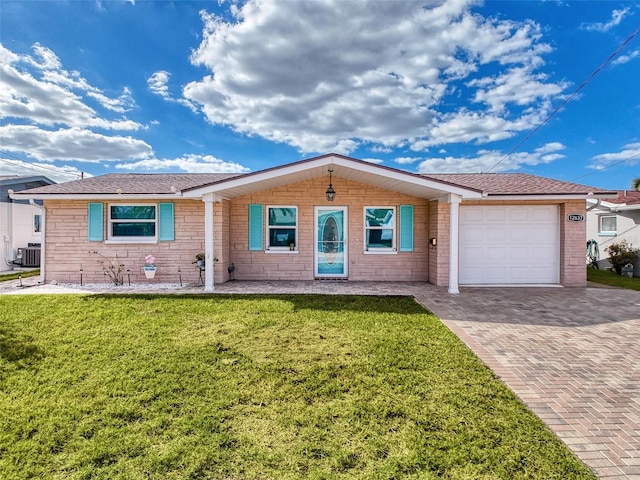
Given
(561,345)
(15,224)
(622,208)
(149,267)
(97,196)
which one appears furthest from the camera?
(15,224)

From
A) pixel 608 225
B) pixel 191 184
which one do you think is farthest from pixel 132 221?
pixel 608 225

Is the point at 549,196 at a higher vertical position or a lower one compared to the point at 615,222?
higher

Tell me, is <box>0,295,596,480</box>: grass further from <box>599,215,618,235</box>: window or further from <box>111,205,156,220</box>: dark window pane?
<box>599,215,618,235</box>: window

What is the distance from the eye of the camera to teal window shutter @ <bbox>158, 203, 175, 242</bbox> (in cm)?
1065

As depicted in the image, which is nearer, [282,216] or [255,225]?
[255,225]

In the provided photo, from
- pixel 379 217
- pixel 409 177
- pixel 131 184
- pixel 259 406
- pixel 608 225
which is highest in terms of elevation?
pixel 131 184

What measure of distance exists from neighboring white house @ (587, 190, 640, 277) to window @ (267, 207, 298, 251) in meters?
12.9

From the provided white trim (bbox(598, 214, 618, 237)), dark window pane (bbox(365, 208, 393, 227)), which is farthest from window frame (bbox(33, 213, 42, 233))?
white trim (bbox(598, 214, 618, 237))

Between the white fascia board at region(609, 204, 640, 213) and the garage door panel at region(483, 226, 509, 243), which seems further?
the white fascia board at region(609, 204, 640, 213)

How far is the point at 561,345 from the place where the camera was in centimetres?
521

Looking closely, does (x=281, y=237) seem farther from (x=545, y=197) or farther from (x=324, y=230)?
(x=545, y=197)

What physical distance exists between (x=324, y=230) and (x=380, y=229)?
195 centimetres

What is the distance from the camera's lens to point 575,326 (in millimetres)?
6277

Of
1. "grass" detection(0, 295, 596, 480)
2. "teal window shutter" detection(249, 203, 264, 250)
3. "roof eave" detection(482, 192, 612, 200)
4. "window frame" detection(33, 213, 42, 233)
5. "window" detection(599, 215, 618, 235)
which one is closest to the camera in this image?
"grass" detection(0, 295, 596, 480)
